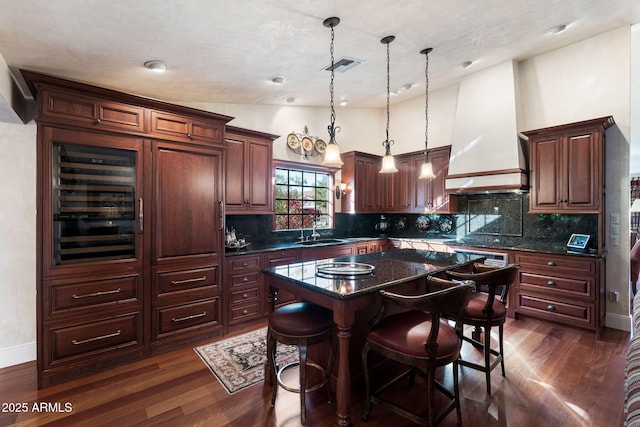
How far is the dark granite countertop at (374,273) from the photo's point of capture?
6.09 ft

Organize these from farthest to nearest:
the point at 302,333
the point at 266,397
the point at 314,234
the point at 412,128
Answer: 1. the point at 412,128
2. the point at 314,234
3. the point at 266,397
4. the point at 302,333

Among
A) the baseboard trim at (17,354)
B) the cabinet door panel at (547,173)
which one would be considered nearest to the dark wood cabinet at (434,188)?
the cabinet door panel at (547,173)

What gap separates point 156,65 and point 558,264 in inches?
185

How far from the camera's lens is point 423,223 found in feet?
17.7

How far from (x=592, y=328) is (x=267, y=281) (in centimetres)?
356

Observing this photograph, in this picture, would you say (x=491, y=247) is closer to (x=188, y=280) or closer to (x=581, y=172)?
(x=581, y=172)

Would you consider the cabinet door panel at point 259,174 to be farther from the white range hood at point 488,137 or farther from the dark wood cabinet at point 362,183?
the white range hood at point 488,137

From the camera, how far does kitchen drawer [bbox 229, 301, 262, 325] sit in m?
3.42

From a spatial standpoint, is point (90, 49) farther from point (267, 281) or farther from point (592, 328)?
point (592, 328)

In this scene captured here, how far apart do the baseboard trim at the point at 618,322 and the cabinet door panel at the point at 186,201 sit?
460cm

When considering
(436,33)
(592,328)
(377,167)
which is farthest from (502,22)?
(592,328)

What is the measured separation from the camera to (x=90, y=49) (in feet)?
7.40

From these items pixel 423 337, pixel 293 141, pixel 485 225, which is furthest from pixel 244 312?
pixel 485 225

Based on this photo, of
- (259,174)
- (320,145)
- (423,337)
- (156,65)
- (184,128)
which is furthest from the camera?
(320,145)
